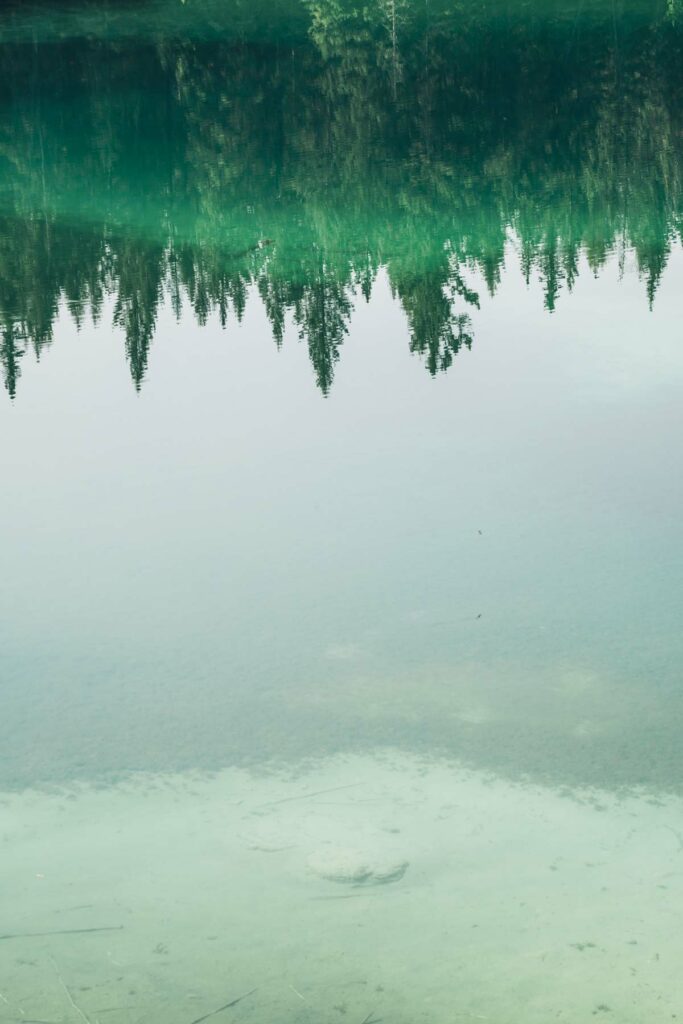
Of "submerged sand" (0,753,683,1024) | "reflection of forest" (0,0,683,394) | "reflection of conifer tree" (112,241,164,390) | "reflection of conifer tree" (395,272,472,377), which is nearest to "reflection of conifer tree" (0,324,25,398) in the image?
"reflection of forest" (0,0,683,394)

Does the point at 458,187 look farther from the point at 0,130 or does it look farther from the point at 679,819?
the point at 679,819

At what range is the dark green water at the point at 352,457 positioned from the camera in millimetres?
8852

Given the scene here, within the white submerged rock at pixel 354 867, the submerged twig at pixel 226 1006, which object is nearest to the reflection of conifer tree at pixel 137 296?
the white submerged rock at pixel 354 867

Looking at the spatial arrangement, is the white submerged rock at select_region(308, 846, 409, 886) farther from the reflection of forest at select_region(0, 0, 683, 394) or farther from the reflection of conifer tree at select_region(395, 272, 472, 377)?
the reflection of conifer tree at select_region(395, 272, 472, 377)

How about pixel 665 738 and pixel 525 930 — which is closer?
pixel 525 930

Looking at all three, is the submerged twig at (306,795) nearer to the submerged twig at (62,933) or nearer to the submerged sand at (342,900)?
the submerged sand at (342,900)

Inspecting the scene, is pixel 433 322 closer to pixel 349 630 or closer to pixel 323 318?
pixel 323 318

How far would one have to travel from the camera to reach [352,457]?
12688 mm

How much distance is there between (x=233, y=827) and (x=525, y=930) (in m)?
1.67

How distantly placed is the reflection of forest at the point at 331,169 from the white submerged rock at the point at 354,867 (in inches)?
307

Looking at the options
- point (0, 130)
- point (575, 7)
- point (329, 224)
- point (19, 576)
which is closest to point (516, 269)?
point (329, 224)

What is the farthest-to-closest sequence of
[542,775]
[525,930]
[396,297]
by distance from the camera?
[396,297], [542,775], [525,930]

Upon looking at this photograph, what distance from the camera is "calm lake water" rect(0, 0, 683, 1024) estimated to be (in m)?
6.83

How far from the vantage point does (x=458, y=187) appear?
22000 mm
